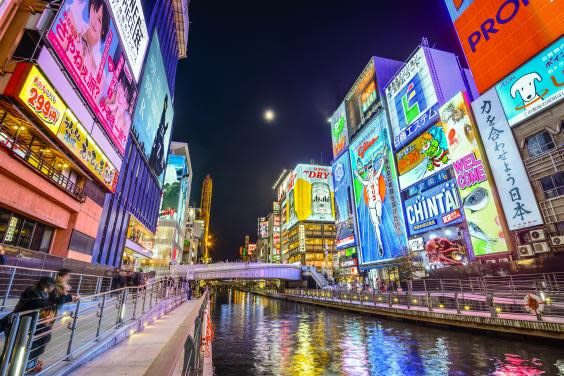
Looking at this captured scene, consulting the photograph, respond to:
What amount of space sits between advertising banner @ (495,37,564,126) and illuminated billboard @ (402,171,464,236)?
11.0 meters

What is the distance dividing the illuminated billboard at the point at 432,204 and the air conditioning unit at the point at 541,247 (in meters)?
9.51

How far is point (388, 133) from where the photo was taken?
2023 inches

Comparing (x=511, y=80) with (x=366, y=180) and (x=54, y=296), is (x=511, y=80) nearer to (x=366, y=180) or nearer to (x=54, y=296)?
(x=366, y=180)

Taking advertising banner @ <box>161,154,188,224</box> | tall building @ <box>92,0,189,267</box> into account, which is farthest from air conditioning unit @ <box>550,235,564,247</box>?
advertising banner @ <box>161,154,188,224</box>

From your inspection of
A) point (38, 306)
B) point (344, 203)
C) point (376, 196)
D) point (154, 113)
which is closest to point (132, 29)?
point (154, 113)

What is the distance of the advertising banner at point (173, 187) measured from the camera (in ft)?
231

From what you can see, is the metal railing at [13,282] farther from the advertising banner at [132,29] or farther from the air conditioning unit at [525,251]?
the air conditioning unit at [525,251]

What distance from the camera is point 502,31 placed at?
2941 cm

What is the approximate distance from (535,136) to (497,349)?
22.1 m

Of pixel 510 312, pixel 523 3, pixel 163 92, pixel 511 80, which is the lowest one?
pixel 510 312

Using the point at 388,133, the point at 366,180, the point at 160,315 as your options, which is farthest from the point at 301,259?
the point at 160,315

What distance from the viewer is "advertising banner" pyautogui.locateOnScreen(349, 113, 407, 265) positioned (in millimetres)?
49000

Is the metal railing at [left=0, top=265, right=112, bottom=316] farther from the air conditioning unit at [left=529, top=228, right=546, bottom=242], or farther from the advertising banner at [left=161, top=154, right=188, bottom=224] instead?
the advertising banner at [left=161, top=154, right=188, bottom=224]

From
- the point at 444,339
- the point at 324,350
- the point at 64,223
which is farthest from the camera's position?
the point at 64,223
